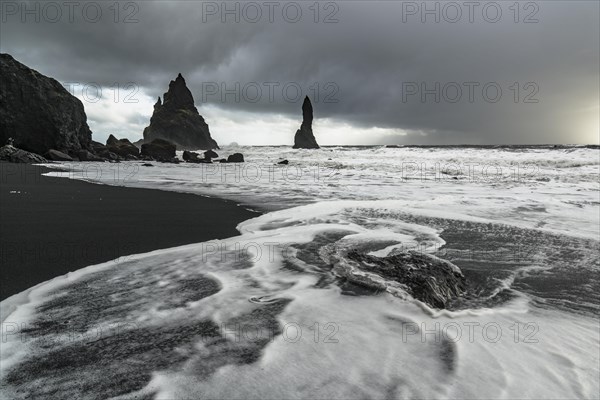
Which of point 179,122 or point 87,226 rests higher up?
point 179,122

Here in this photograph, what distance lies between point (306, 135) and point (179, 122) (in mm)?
32865

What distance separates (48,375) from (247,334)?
1098 millimetres

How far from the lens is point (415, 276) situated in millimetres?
3287

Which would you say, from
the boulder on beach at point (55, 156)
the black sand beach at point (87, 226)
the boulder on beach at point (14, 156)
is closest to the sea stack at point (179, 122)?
the boulder on beach at point (55, 156)

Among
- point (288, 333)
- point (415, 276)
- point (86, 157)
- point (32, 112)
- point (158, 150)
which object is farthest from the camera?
point (158, 150)

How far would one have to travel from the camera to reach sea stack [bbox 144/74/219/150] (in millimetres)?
93188

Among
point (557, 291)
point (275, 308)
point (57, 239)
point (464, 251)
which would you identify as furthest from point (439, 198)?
point (57, 239)

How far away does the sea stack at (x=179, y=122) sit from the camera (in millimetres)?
93188

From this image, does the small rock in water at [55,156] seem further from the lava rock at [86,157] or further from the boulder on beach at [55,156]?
the lava rock at [86,157]

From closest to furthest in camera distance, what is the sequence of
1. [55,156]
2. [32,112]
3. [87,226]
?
[87,226], [55,156], [32,112]

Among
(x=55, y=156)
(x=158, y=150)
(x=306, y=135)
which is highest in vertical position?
(x=306, y=135)

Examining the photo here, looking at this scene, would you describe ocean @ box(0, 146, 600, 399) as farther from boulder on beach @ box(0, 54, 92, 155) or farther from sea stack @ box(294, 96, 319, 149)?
sea stack @ box(294, 96, 319, 149)

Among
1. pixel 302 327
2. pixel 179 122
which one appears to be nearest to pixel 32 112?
pixel 302 327

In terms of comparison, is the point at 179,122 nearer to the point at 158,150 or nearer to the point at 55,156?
the point at 158,150
